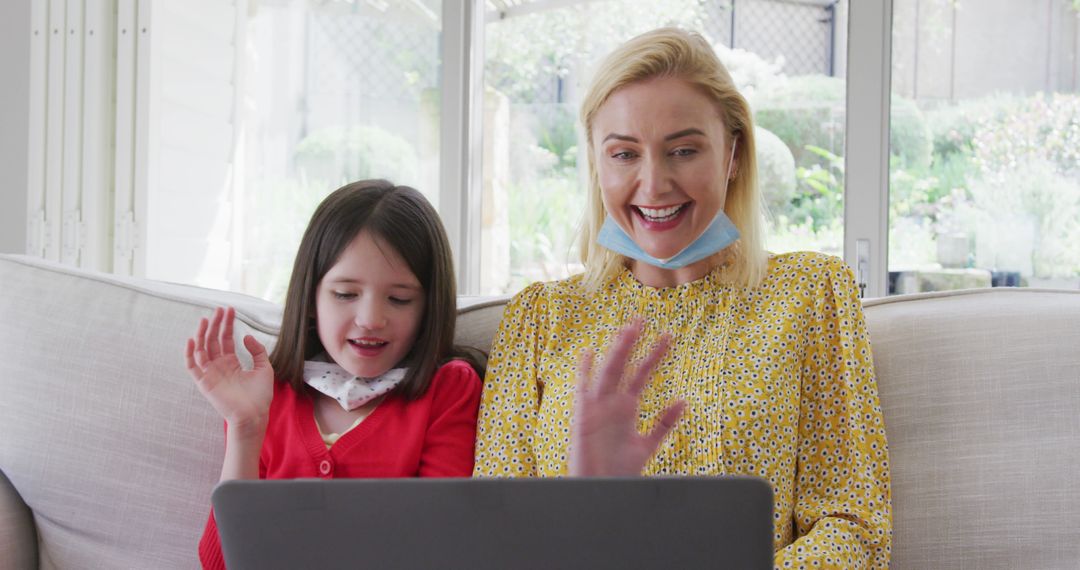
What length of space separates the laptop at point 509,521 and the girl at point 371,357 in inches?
23.5

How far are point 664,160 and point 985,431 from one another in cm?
57

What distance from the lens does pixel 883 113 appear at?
3.07 metres

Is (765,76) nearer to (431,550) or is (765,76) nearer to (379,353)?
(379,353)

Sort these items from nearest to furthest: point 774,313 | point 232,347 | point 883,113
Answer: point 232,347 < point 774,313 < point 883,113

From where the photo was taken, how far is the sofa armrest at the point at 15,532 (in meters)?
1.56

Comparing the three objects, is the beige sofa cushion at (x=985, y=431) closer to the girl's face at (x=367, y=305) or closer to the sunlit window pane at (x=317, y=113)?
the girl's face at (x=367, y=305)

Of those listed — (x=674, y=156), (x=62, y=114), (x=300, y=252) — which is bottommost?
(x=300, y=252)

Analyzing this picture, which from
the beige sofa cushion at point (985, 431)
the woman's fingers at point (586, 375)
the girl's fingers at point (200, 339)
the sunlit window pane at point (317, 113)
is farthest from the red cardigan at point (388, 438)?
the sunlit window pane at point (317, 113)

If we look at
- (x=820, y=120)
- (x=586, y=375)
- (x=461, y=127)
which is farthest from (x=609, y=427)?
(x=461, y=127)

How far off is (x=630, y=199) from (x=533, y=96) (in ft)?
7.31

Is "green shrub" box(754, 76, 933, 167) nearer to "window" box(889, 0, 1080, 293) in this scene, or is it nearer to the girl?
"window" box(889, 0, 1080, 293)

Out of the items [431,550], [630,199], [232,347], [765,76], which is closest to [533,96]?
[765,76]

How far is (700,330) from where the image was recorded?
56.4 inches

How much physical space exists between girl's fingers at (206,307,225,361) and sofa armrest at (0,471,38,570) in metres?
0.57
